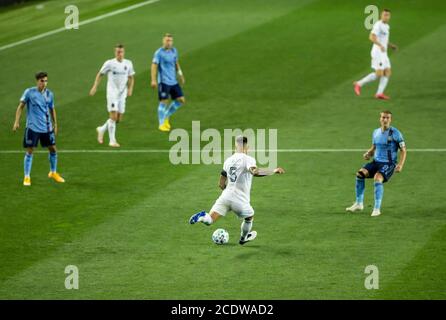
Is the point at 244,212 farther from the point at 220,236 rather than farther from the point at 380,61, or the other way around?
the point at 380,61

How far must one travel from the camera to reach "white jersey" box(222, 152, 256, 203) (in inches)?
706

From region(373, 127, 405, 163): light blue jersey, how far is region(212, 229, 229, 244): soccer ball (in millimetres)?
3520

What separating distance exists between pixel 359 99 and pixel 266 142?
206 inches

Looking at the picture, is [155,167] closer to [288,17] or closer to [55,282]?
[55,282]


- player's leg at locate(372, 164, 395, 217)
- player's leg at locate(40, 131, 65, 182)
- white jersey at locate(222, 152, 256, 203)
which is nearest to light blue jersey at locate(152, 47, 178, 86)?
player's leg at locate(40, 131, 65, 182)

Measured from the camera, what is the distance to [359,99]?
3050cm

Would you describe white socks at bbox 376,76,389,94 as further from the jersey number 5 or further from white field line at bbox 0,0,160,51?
the jersey number 5

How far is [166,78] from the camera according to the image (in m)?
27.3

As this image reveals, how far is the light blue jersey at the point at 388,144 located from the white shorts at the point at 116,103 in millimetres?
7935

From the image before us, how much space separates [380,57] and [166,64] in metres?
6.35

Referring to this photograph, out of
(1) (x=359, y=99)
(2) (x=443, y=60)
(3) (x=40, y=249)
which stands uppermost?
(2) (x=443, y=60)
